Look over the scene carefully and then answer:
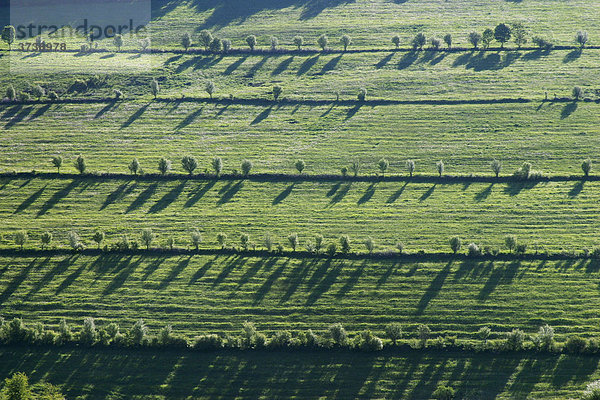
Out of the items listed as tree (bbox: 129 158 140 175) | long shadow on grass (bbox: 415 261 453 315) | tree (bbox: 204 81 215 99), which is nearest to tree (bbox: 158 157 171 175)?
tree (bbox: 129 158 140 175)

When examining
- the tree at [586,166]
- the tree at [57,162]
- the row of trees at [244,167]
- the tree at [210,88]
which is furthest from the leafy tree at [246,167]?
the tree at [586,166]

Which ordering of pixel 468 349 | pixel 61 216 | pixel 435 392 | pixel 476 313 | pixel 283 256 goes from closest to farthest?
pixel 435 392
pixel 468 349
pixel 476 313
pixel 283 256
pixel 61 216

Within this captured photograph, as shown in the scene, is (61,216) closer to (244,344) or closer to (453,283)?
(244,344)

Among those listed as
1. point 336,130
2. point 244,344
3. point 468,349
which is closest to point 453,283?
point 468,349

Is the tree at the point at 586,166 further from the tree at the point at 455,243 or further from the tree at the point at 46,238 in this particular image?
the tree at the point at 46,238

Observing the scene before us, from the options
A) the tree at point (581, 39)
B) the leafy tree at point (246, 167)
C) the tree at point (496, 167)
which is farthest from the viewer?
the tree at point (581, 39)

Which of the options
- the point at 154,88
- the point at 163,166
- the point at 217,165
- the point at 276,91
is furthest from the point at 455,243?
the point at 154,88

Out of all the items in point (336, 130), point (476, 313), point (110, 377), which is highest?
point (336, 130)

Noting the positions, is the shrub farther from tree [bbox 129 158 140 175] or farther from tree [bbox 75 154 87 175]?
tree [bbox 75 154 87 175]
